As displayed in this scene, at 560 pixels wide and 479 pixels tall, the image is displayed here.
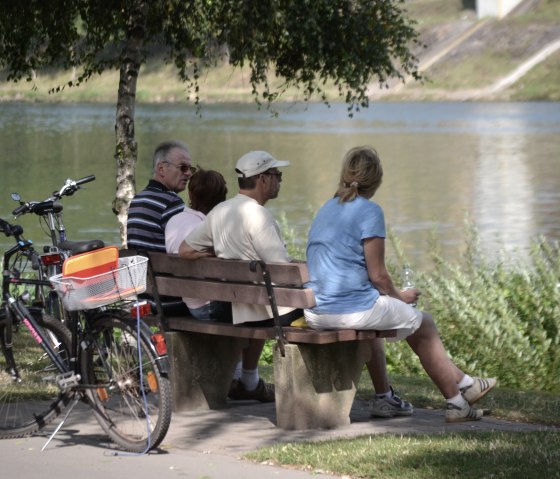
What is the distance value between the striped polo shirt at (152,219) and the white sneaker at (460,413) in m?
1.95

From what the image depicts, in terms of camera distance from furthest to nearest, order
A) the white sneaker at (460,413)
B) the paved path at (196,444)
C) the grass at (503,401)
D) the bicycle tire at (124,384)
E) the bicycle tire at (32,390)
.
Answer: the grass at (503,401) < the white sneaker at (460,413) < the bicycle tire at (32,390) < the bicycle tire at (124,384) < the paved path at (196,444)

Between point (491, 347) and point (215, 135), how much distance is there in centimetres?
5238

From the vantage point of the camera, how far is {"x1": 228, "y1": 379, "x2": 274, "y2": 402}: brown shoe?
822 centimetres

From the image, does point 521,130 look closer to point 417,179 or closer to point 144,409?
point 417,179

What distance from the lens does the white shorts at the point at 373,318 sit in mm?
7094

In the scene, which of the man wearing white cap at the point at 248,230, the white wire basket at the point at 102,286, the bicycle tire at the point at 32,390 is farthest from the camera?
the man wearing white cap at the point at 248,230

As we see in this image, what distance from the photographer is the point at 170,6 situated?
1288 cm

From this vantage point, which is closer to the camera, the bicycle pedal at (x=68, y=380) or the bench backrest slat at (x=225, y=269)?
the bicycle pedal at (x=68, y=380)

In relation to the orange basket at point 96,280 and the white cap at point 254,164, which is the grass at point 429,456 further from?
the white cap at point 254,164

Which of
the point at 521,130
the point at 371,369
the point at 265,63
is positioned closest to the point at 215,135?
the point at 521,130

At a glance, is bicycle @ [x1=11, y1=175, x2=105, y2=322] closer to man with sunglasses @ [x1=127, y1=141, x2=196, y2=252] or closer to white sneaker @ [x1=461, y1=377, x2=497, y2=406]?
man with sunglasses @ [x1=127, y1=141, x2=196, y2=252]

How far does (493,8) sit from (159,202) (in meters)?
157

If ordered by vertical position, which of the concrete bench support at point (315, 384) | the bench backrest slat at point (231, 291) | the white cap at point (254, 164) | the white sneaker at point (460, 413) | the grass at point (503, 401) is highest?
the white cap at point (254, 164)

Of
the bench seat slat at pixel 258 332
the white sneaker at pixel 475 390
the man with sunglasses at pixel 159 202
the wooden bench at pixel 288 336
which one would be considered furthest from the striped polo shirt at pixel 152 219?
the white sneaker at pixel 475 390
